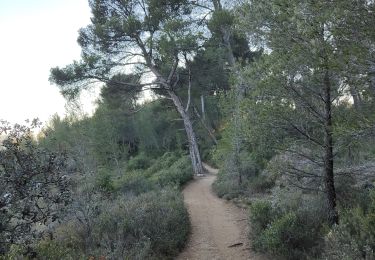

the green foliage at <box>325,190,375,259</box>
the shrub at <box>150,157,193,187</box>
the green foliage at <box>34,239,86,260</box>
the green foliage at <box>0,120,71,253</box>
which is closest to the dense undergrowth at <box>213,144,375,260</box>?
the green foliage at <box>325,190,375,259</box>

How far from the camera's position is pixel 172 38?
21469 millimetres

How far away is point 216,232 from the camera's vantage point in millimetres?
11672

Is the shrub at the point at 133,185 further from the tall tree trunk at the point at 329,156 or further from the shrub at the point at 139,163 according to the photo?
the shrub at the point at 139,163

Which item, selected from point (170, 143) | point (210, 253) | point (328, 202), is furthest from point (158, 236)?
point (170, 143)

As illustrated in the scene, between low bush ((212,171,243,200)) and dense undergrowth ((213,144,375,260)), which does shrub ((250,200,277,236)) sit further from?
low bush ((212,171,243,200))

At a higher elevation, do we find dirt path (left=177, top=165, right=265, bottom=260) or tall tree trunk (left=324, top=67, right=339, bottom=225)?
tall tree trunk (left=324, top=67, right=339, bottom=225)

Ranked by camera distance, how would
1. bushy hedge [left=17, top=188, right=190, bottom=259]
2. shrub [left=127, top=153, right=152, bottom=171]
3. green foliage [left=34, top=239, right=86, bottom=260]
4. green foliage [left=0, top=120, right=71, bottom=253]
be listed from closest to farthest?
1. green foliage [left=0, top=120, right=71, bottom=253]
2. green foliage [left=34, top=239, right=86, bottom=260]
3. bushy hedge [left=17, top=188, right=190, bottom=259]
4. shrub [left=127, top=153, right=152, bottom=171]

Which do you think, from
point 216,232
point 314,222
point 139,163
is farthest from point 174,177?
point 139,163

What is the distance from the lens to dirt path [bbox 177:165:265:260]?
9812 mm

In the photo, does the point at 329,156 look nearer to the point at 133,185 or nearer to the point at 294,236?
the point at 294,236

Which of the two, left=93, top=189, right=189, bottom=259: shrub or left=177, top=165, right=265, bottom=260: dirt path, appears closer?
left=93, top=189, right=189, bottom=259: shrub

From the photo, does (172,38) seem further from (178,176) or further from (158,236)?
(158,236)

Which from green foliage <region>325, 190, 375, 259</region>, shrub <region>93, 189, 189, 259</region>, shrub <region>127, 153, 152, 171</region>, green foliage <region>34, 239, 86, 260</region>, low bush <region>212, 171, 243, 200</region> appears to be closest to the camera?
green foliage <region>325, 190, 375, 259</region>

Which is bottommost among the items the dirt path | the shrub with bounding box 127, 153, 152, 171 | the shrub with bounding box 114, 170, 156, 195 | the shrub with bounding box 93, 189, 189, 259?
the dirt path
